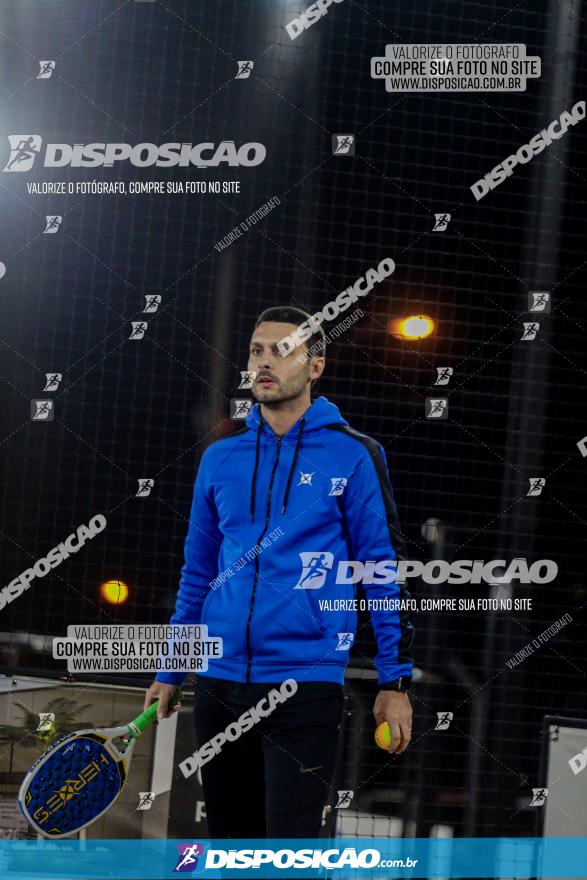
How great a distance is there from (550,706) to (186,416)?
4.59 feet

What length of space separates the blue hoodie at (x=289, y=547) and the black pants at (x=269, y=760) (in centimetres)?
5

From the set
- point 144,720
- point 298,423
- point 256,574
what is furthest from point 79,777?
point 298,423

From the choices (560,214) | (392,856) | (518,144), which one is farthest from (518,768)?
(518,144)

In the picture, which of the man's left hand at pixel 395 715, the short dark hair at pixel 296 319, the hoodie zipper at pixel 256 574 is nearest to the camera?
the hoodie zipper at pixel 256 574

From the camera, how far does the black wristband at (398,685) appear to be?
104 inches

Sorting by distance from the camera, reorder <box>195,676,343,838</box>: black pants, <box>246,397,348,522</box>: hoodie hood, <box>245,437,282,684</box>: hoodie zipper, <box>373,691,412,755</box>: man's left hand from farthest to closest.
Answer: <box>246,397,348,522</box>: hoodie hood → <box>373,691,412,755</box>: man's left hand → <box>245,437,282,684</box>: hoodie zipper → <box>195,676,343,838</box>: black pants

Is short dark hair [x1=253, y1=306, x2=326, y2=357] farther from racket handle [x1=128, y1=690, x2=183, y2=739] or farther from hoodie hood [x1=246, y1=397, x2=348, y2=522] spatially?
racket handle [x1=128, y1=690, x2=183, y2=739]

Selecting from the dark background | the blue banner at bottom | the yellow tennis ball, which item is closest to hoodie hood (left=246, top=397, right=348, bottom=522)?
the dark background

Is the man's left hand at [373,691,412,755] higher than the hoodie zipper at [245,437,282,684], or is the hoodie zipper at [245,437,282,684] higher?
the hoodie zipper at [245,437,282,684]

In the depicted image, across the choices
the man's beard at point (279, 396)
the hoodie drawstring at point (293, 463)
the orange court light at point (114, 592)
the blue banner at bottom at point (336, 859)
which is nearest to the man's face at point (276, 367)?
the man's beard at point (279, 396)

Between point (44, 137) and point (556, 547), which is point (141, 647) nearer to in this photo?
point (556, 547)

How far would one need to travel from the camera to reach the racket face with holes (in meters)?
2.75

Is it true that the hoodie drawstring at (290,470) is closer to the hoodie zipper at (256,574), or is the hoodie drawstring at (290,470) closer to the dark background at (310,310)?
the hoodie zipper at (256,574)

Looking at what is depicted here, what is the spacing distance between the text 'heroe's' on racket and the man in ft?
0.50
